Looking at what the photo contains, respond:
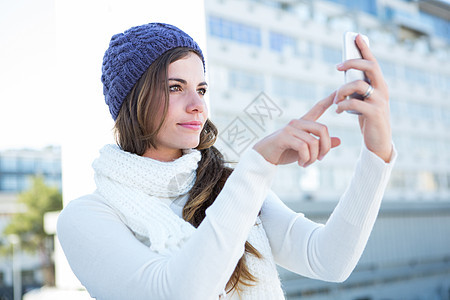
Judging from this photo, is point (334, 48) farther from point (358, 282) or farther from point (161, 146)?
Result: point (161, 146)

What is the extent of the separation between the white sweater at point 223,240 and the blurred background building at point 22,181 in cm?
2782

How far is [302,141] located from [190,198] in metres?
0.47

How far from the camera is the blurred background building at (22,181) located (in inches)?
1090

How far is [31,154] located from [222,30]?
1986 centimetres

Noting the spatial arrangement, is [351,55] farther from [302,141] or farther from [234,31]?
[234,31]

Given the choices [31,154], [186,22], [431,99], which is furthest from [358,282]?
[31,154]

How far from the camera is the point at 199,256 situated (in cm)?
68

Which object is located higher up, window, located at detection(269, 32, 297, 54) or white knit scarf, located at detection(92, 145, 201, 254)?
white knit scarf, located at detection(92, 145, 201, 254)

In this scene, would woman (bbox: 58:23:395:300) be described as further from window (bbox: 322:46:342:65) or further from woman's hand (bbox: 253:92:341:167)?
window (bbox: 322:46:342:65)

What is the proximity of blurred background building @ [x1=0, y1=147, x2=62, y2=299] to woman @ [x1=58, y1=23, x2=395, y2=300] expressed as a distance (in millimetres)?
27692

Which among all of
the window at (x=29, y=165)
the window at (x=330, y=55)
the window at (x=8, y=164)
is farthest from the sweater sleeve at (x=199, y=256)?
the window at (x=29, y=165)

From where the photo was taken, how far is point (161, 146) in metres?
1.12

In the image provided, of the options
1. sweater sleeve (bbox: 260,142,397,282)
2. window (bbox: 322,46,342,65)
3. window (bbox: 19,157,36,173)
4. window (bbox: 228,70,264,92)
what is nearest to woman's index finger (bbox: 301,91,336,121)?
sweater sleeve (bbox: 260,142,397,282)

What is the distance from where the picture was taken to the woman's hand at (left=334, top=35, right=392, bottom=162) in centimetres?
67
